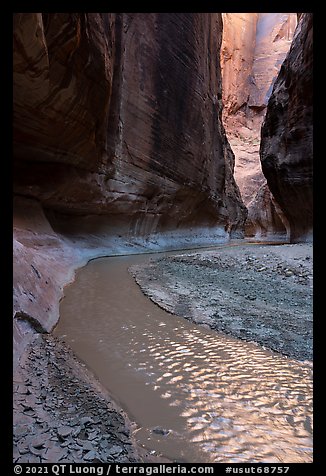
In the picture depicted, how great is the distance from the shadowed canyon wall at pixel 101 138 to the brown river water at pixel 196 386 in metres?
0.93

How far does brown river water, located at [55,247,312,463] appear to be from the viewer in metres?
1.93

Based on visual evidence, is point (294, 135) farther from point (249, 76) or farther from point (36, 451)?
point (249, 76)

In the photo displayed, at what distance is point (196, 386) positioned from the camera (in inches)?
104

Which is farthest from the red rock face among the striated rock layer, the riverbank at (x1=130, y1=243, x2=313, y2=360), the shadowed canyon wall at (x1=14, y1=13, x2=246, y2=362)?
the riverbank at (x1=130, y1=243, x2=313, y2=360)

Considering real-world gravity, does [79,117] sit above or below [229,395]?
above

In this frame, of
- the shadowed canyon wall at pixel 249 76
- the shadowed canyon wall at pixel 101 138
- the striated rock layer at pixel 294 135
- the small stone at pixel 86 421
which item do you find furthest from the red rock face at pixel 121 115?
the shadowed canyon wall at pixel 249 76

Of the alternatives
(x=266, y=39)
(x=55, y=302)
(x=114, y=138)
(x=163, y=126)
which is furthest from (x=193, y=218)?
(x=266, y=39)

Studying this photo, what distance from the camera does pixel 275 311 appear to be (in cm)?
474

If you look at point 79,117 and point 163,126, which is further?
point 163,126

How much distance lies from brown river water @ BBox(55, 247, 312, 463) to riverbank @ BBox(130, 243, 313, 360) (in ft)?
1.09

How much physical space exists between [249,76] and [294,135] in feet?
168

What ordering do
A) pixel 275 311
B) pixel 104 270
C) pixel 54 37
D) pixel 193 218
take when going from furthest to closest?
1. pixel 193 218
2. pixel 104 270
3. pixel 54 37
4. pixel 275 311
